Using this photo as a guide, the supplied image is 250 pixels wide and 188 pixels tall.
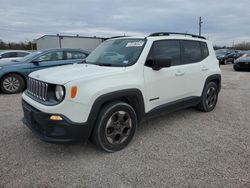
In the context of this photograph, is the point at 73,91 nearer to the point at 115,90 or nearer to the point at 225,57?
the point at 115,90

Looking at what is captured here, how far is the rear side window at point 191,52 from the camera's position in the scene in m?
4.12

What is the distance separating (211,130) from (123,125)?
185 centimetres

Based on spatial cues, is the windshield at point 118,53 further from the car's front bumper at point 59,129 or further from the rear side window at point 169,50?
the car's front bumper at point 59,129

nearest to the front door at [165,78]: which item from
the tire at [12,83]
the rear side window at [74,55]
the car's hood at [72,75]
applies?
the car's hood at [72,75]

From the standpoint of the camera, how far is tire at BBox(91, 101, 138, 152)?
283 cm

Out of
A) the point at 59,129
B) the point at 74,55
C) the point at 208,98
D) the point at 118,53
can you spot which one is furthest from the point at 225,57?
the point at 59,129

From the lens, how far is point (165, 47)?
3.74m

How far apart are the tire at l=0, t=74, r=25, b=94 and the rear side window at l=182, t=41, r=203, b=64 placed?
5471mm

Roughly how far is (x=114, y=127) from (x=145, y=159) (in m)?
0.64

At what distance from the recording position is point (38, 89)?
295 cm

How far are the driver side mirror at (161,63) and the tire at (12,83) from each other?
5328mm

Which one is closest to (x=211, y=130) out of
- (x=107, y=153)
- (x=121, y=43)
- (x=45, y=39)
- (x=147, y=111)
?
(x=147, y=111)

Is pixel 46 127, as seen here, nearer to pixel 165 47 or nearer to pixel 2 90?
pixel 165 47

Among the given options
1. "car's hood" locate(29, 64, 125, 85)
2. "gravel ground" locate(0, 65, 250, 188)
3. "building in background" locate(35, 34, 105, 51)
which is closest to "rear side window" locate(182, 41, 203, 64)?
"gravel ground" locate(0, 65, 250, 188)
